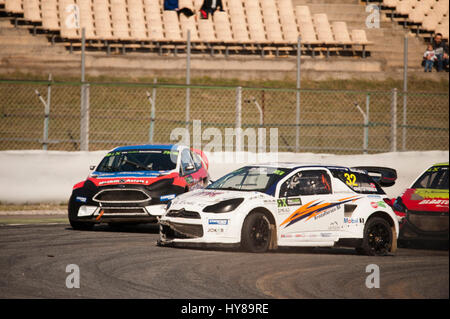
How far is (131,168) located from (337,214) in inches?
172

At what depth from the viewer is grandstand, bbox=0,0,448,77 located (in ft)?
93.2

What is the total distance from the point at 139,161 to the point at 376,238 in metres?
5.07

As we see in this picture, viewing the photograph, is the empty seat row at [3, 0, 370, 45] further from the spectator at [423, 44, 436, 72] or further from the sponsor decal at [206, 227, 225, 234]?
the sponsor decal at [206, 227, 225, 234]

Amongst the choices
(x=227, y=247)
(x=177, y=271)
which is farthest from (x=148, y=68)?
(x=177, y=271)

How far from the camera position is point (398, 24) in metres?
32.7

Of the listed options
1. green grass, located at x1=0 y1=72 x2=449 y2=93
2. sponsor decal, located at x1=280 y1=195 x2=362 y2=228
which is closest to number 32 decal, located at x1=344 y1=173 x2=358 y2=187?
sponsor decal, located at x1=280 y1=195 x2=362 y2=228

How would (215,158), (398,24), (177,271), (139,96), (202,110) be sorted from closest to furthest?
(177,271)
(215,158)
(202,110)
(139,96)
(398,24)

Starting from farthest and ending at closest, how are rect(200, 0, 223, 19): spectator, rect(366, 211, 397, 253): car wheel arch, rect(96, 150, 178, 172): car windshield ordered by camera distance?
rect(200, 0, 223, 19): spectator
rect(96, 150, 178, 172): car windshield
rect(366, 211, 397, 253): car wheel arch

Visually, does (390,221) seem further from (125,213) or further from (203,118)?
(203,118)

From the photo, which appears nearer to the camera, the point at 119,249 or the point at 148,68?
the point at 119,249

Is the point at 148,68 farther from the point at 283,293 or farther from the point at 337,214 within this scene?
the point at 283,293

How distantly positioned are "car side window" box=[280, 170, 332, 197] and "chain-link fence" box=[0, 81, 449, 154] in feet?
21.4

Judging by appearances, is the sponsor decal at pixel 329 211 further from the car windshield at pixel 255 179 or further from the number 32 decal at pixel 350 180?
the car windshield at pixel 255 179

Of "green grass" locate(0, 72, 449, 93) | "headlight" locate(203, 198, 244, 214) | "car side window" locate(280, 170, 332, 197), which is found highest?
"green grass" locate(0, 72, 449, 93)
